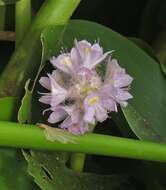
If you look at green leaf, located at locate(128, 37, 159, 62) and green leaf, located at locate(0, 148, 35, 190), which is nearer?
green leaf, located at locate(0, 148, 35, 190)

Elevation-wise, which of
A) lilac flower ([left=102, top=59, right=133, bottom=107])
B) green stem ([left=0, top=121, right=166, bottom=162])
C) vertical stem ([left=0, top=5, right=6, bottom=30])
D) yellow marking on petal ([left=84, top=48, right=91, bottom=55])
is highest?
yellow marking on petal ([left=84, top=48, right=91, bottom=55])

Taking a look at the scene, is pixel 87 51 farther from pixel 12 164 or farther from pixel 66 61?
pixel 12 164

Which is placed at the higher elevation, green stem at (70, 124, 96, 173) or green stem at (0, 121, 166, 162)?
green stem at (0, 121, 166, 162)

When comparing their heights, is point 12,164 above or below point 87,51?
below

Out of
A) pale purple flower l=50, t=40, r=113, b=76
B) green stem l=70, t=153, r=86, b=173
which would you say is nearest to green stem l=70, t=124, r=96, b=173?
green stem l=70, t=153, r=86, b=173

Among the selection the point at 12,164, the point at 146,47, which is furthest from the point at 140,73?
the point at 12,164

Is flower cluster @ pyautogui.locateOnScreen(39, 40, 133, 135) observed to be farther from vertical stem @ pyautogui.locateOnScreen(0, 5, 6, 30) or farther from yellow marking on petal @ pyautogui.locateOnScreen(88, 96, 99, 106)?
vertical stem @ pyautogui.locateOnScreen(0, 5, 6, 30)
